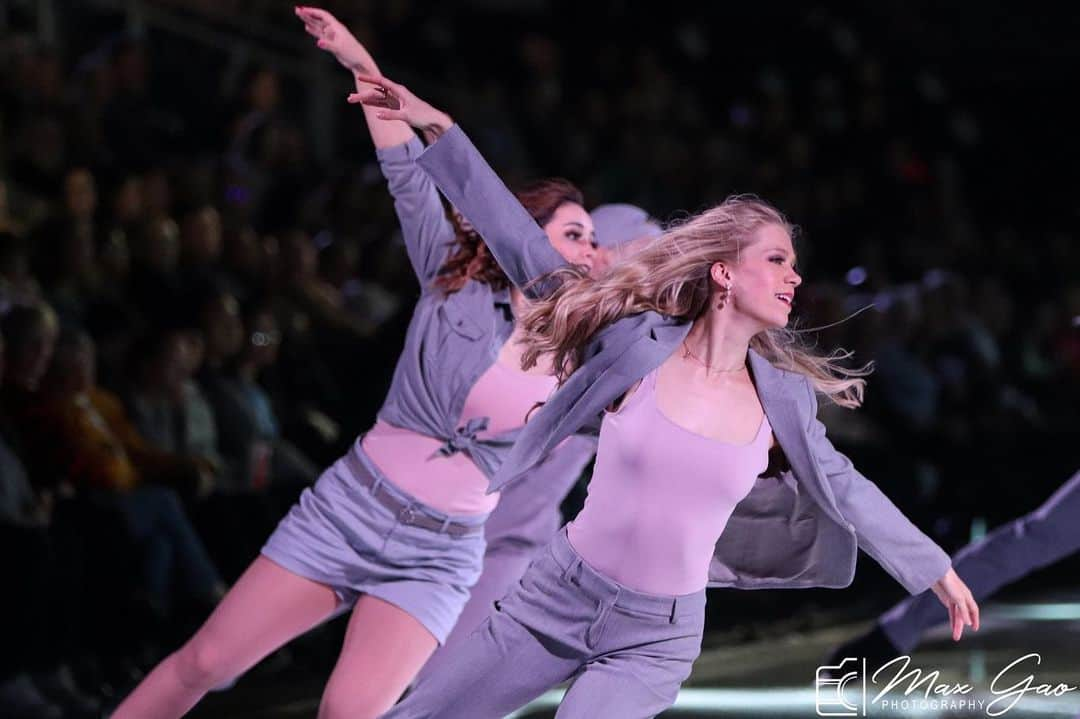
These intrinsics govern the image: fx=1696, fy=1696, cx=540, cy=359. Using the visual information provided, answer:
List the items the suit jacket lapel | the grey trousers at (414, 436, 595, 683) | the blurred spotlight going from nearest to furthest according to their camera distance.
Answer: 1. the suit jacket lapel
2. the grey trousers at (414, 436, 595, 683)
3. the blurred spotlight

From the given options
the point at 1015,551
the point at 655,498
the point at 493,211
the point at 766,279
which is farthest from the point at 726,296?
the point at 1015,551

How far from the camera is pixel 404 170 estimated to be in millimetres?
4219

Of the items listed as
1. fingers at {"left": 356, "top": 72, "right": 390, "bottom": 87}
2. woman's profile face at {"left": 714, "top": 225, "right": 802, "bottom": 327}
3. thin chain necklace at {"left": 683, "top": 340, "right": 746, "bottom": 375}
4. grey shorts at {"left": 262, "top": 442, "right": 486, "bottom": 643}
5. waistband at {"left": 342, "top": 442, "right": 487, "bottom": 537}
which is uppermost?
fingers at {"left": 356, "top": 72, "right": 390, "bottom": 87}

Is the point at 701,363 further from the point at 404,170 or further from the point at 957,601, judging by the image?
the point at 404,170

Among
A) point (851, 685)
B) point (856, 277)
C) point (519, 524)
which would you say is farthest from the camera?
point (856, 277)

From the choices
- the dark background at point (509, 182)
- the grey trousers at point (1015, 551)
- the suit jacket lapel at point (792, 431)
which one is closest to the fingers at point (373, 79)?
the dark background at point (509, 182)

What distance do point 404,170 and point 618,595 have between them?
1351mm

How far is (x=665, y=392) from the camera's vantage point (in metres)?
3.51

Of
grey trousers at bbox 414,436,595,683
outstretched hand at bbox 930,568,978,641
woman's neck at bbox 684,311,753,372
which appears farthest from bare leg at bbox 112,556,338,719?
outstretched hand at bbox 930,568,978,641

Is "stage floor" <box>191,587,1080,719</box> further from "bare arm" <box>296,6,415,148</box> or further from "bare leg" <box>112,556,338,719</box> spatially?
"bare arm" <box>296,6,415,148</box>

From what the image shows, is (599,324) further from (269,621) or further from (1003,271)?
(1003,271)

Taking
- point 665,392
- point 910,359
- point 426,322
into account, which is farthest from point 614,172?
point 665,392

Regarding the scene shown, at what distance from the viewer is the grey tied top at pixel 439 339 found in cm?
416

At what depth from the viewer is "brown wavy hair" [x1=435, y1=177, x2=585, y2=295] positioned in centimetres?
429
